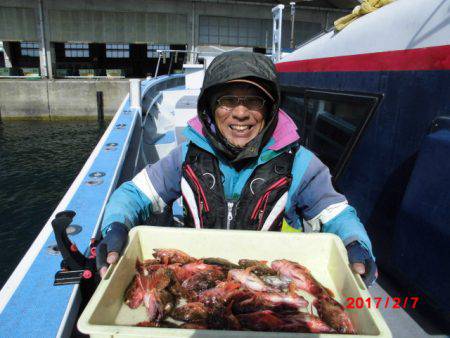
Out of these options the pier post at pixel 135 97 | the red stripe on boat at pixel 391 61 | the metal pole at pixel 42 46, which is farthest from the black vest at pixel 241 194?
the metal pole at pixel 42 46

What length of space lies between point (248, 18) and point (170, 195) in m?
24.6

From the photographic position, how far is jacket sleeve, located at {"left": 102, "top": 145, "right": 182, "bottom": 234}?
1.80 meters

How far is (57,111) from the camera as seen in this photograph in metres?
20.6

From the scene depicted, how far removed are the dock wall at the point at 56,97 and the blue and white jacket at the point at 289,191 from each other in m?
20.5

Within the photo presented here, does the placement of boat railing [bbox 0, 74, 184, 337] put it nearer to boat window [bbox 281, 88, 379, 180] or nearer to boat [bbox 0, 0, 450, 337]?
boat [bbox 0, 0, 450, 337]

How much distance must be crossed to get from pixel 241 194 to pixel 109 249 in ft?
2.65

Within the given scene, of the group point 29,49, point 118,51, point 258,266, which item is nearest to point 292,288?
point 258,266

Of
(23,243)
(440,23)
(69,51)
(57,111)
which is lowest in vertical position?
(23,243)

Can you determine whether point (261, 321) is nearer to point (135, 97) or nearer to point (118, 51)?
point (135, 97)

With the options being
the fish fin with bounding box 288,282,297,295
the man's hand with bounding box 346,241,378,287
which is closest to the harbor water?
the fish fin with bounding box 288,282,297,295

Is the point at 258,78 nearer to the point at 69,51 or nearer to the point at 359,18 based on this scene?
the point at 359,18

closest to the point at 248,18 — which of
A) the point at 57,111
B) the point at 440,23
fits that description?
the point at 57,111

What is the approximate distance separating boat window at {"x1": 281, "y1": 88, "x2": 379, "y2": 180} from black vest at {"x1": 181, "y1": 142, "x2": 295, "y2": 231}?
1.22 meters

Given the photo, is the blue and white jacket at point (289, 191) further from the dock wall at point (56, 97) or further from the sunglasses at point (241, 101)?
the dock wall at point (56, 97)
